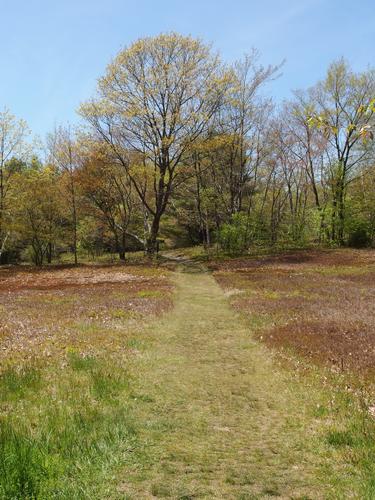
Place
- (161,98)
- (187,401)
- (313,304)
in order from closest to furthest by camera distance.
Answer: (187,401)
(313,304)
(161,98)

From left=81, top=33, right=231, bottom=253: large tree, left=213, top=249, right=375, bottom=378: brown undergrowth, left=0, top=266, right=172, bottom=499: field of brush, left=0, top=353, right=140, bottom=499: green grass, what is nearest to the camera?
left=0, top=353, right=140, bottom=499: green grass

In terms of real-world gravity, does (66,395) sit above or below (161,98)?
below

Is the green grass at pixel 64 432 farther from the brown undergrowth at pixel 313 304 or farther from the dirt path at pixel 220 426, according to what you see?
the brown undergrowth at pixel 313 304

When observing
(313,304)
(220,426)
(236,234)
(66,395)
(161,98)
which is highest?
(161,98)

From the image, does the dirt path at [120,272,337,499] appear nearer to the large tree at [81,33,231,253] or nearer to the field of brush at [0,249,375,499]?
the field of brush at [0,249,375,499]

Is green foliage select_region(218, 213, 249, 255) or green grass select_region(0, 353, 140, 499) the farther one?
green foliage select_region(218, 213, 249, 255)

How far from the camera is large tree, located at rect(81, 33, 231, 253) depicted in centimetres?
4553

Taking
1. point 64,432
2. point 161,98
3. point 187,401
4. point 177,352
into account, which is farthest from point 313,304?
point 161,98

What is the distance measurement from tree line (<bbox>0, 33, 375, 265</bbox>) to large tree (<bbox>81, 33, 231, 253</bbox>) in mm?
108

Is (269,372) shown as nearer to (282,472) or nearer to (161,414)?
(161,414)

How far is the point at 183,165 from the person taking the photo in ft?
168

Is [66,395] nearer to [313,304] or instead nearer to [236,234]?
[313,304]

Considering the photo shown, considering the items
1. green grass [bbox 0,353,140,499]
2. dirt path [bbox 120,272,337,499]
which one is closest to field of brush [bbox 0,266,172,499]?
green grass [bbox 0,353,140,499]

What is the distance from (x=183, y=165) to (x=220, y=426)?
148ft
